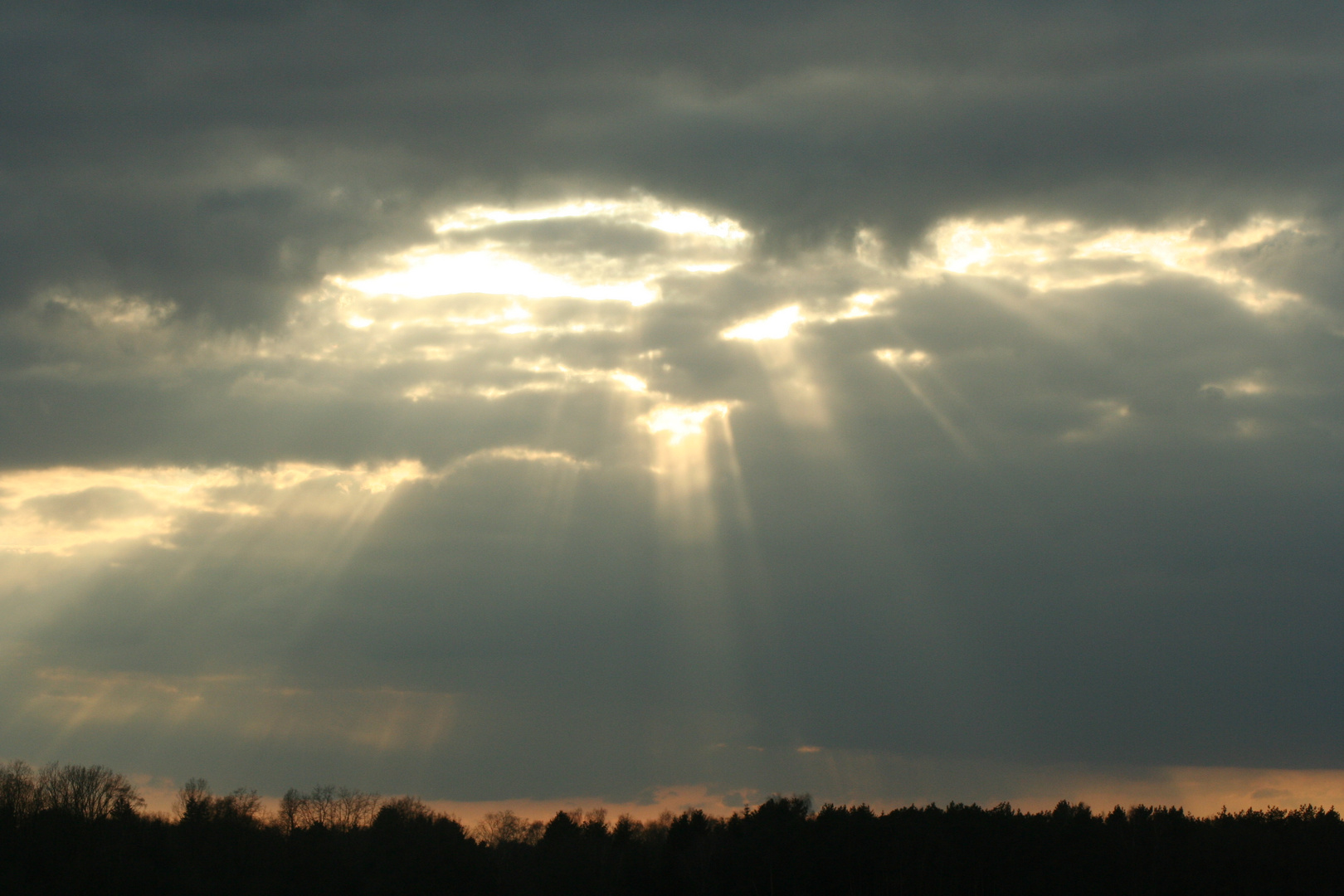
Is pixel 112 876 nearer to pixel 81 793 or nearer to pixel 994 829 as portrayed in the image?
pixel 81 793

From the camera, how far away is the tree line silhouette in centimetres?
11794

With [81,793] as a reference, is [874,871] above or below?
below

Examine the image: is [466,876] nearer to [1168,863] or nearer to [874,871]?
[874,871]

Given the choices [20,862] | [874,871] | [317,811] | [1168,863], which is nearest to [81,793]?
Result: [20,862]

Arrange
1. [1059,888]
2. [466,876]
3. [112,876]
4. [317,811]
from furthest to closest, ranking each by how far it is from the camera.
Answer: [317,811]
[466,876]
[1059,888]
[112,876]

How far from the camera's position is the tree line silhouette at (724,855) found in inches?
4643

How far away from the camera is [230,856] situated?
124 metres

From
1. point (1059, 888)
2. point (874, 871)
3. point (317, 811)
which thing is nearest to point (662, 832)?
point (317, 811)

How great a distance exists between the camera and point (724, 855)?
13250cm

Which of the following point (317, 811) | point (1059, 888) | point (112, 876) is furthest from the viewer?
point (317, 811)

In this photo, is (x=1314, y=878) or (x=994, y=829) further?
(x=994, y=829)

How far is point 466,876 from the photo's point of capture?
132500 mm

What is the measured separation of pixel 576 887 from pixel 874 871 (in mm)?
32739

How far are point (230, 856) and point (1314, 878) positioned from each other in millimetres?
105333
